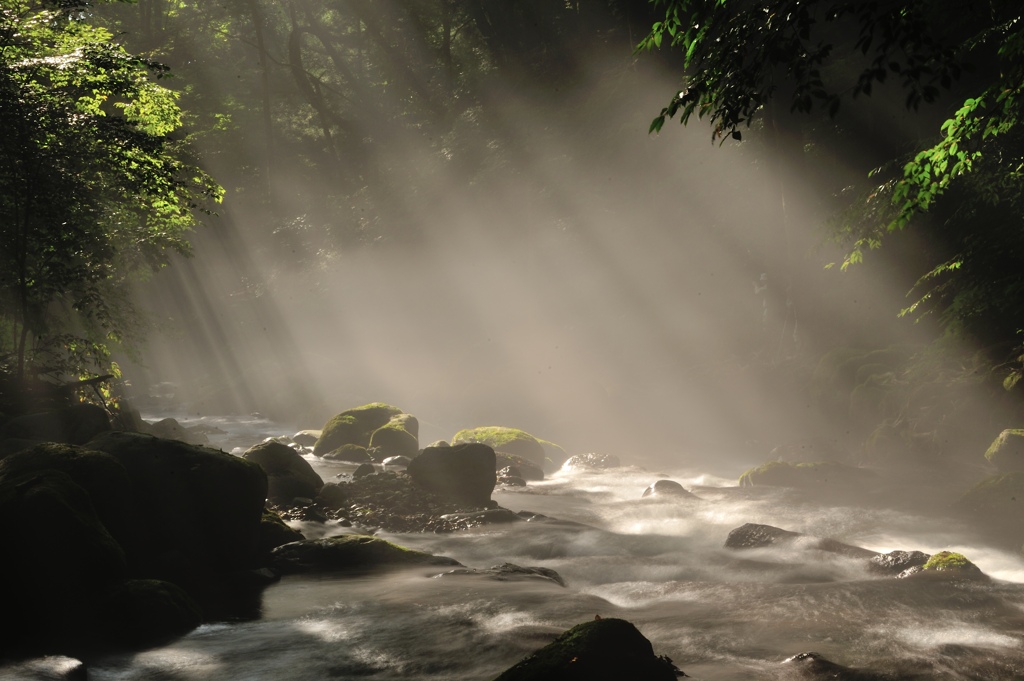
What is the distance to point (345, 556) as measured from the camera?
37.8 feet

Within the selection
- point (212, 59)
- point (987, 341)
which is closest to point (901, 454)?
point (987, 341)

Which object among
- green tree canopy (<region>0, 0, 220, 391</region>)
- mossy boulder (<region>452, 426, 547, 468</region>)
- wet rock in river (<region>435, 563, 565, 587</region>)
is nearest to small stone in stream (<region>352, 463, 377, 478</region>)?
mossy boulder (<region>452, 426, 547, 468</region>)

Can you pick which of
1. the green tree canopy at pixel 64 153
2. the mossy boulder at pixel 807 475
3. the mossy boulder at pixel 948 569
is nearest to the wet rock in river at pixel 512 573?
the mossy boulder at pixel 948 569

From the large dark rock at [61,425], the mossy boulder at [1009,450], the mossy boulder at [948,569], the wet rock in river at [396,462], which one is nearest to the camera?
the mossy boulder at [948,569]

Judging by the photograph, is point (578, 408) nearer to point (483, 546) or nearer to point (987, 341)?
point (987, 341)

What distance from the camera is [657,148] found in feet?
100

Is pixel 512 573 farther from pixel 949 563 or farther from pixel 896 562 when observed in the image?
pixel 949 563

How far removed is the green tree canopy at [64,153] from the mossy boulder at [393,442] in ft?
29.0

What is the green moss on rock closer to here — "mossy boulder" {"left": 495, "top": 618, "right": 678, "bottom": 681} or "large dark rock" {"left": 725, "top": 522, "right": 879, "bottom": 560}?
"large dark rock" {"left": 725, "top": 522, "right": 879, "bottom": 560}

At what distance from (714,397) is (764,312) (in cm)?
393

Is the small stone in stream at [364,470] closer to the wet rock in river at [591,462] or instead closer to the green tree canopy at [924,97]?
the wet rock in river at [591,462]

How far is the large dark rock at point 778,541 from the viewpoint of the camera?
11944 millimetres

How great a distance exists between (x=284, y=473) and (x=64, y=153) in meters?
7.35

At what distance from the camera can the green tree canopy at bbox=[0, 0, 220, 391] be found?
11930mm
